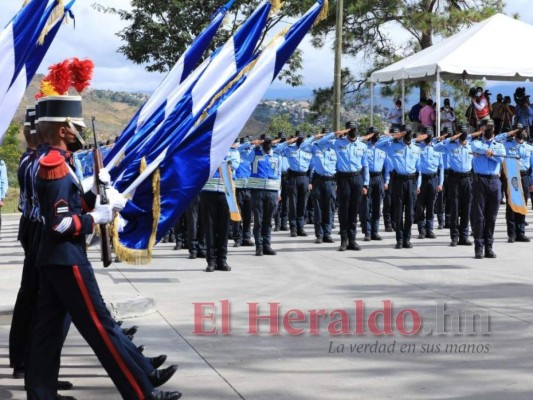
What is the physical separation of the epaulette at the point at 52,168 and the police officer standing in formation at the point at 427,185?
516 inches

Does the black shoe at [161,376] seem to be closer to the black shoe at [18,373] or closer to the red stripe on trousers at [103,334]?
the red stripe on trousers at [103,334]

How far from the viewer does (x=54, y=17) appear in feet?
29.0

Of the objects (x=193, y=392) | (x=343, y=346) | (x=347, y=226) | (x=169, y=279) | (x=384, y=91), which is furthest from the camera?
(x=384, y=91)

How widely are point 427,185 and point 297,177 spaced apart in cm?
294

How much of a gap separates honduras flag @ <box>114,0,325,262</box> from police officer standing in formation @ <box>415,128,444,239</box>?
10599mm

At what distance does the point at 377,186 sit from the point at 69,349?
1173cm

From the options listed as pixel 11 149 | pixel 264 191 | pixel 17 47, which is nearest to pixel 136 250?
pixel 17 47

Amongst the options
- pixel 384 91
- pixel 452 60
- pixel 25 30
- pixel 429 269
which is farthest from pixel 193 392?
pixel 384 91

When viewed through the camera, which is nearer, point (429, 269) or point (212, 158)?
point (212, 158)

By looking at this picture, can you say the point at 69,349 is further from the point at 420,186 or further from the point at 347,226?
the point at 420,186

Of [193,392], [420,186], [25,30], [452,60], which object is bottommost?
[193,392]

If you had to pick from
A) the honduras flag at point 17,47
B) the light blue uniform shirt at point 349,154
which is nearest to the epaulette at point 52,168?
the honduras flag at point 17,47

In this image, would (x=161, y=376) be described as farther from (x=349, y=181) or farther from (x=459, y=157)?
(x=459, y=157)

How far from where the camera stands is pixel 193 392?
23.0ft
